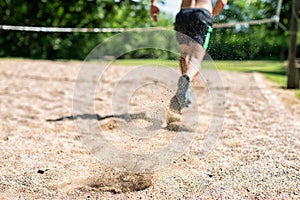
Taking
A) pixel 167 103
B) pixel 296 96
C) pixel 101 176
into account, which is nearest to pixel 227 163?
pixel 167 103

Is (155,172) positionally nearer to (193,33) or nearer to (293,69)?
(193,33)

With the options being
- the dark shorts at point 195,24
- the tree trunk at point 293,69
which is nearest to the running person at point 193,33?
the dark shorts at point 195,24

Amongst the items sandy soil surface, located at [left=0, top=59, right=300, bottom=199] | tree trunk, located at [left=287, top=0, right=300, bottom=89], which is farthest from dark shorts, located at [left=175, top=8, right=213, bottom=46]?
tree trunk, located at [left=287, top=0, right=300, bottom=89]

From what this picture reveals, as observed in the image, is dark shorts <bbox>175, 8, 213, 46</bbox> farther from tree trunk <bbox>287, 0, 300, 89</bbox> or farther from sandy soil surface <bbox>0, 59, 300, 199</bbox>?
tree trunk <bbox>287, 0, 300, 89</bbox>

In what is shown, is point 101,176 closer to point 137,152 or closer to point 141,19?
point 137,152

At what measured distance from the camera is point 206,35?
10.3 feet

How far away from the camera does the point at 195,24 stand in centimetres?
320

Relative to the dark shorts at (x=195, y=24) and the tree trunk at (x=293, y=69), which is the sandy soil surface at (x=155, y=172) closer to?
the dark shorts at (x=195, y=24)

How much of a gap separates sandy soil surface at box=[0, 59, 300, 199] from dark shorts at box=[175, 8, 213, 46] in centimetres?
54

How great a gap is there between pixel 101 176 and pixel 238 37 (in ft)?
4.89

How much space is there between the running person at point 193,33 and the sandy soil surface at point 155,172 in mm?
348

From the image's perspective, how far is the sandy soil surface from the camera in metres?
2.23

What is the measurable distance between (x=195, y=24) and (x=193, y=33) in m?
0.07

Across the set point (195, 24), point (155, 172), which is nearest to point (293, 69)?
point (195, 24)
